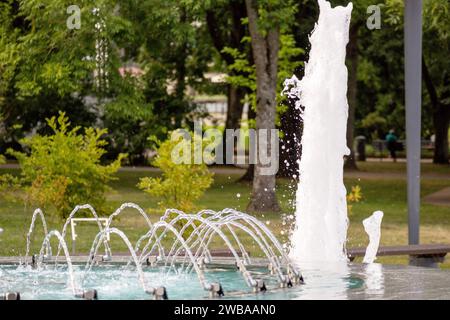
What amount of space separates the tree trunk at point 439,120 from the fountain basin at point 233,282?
3194 cm

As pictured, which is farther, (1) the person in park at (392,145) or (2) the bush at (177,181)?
(1) the person in park at (392,145)

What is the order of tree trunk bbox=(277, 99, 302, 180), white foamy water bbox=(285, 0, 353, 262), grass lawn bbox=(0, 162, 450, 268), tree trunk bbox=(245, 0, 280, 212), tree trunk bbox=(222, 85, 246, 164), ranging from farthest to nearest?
tree trunk bbox=(222, 85, 246, 164) → tree trunk bbox=(277, 99, 302, 180) → tree trunk bbox=(245, 0, 280, 212) → grass lawn bbox=(0, 162, 450, 268) → white foamy water bbox=(285, 0, 353, 262)

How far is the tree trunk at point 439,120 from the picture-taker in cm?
4362

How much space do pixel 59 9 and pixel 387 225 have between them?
841cm

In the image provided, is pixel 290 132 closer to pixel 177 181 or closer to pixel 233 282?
pixel 177 181

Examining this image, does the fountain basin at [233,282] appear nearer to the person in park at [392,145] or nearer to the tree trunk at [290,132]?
the tree trunk at [290,132]

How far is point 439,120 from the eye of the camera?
43938 mm

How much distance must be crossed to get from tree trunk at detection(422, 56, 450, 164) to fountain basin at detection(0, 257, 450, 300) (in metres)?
31.9

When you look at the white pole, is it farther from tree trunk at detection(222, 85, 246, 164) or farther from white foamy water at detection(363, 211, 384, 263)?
tree trunk at detection(222, 85, 246, 164)

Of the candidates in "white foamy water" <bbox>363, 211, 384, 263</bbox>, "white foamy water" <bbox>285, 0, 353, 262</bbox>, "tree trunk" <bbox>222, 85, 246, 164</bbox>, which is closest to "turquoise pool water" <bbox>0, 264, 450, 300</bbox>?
"white foamy water" <bbox>363, 211, 384, 263</bbox>

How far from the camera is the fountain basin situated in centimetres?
952

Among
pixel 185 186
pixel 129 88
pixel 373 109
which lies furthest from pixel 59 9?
pixel 373 109

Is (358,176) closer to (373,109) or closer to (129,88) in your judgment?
(129,88)

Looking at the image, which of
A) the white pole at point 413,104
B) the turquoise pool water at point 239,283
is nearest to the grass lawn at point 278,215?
the white pole at point 413,104
